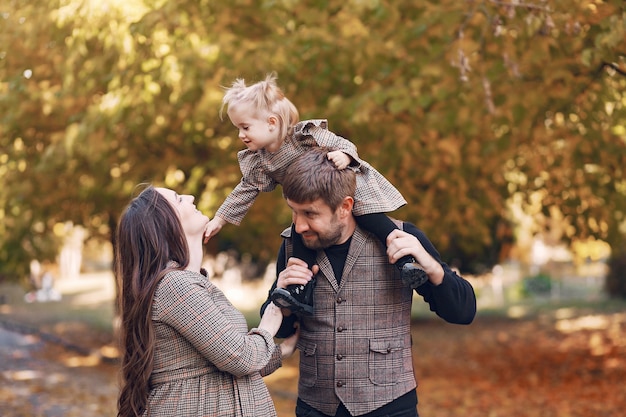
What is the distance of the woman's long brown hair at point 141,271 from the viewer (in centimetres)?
295

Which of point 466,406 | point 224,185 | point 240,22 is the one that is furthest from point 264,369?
point 466,406

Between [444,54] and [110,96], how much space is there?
3.16 m

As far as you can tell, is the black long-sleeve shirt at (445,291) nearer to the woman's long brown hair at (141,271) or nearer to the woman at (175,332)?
the woman at (175,332)

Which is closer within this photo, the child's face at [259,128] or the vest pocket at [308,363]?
the vest pocket at [308,363]

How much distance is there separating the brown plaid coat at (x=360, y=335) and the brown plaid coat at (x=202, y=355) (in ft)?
0.71

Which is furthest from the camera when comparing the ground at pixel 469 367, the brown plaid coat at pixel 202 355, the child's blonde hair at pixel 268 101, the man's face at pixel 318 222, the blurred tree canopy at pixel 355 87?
the ground at pixel 469 367

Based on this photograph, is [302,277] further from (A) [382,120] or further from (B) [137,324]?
(A) [382,120]

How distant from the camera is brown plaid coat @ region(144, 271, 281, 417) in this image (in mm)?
2902

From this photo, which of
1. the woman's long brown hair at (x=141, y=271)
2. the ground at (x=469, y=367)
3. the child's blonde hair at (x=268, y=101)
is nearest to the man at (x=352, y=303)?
the child's blonde hair at (x=268, y=101)

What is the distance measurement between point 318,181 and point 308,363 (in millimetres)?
732

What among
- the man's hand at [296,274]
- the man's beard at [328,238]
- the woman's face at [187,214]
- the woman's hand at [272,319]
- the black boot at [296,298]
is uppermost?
the woman's face at [187,214]

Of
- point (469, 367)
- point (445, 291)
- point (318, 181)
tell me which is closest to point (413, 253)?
point (445, 291)

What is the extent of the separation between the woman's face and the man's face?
0.35 metres

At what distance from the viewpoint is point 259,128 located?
3408mm
